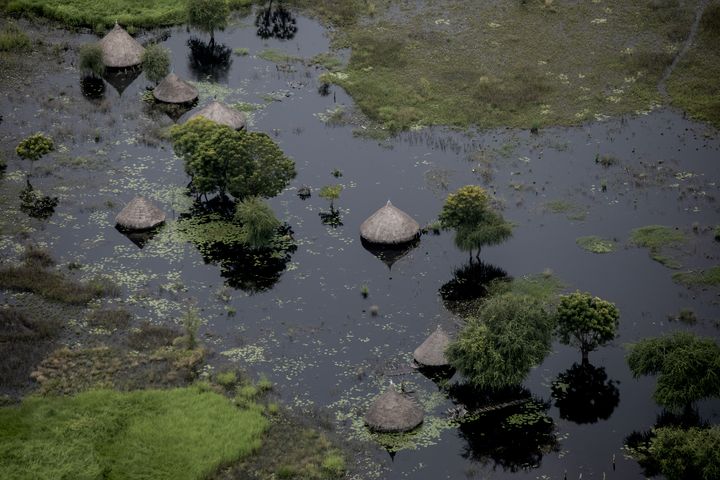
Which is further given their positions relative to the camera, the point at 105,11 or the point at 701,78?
the point at 105,11

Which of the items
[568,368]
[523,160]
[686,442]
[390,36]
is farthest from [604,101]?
[686,442]

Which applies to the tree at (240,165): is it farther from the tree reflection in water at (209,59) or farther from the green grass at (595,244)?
the tree reflection in water at (209,59)

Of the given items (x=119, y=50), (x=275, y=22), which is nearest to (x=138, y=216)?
(x=119, y=50)

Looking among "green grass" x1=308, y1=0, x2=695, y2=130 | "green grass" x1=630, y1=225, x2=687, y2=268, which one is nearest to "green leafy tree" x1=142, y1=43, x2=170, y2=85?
"green grass" x1=308, y1=0, x2=695, y2=130

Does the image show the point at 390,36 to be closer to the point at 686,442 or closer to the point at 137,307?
the point at 137,307

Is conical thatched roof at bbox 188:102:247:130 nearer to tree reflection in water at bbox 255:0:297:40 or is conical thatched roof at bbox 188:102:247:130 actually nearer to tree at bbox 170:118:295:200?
tree at bbox 170:118:295:200

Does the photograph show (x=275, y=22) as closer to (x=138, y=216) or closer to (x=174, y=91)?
(x=174, y=91)
